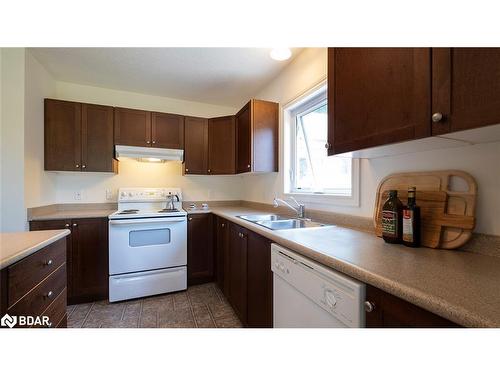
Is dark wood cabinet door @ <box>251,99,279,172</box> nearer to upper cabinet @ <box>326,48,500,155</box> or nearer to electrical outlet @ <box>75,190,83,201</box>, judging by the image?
upper cabinet @ <box>326,48,500,155</box>

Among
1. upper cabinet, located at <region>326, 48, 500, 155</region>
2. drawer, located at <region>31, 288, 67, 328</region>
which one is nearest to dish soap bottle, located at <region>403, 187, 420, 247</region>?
upper cabinet, located at <region>326, 48, 500, 155</region>

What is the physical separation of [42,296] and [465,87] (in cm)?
203

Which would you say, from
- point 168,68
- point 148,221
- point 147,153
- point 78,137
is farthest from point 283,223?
point 78,137

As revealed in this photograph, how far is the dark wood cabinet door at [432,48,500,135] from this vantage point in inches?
25.2

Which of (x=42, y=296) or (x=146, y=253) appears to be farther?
(x=146, y=253)

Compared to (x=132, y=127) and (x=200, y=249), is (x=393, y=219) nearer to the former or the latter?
(x=200, y=249)

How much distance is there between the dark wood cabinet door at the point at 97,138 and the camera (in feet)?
8.07

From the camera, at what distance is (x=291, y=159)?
93.1 inches

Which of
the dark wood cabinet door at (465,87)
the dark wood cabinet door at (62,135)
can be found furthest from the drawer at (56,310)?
the dark wood cabinet door at (465,87)

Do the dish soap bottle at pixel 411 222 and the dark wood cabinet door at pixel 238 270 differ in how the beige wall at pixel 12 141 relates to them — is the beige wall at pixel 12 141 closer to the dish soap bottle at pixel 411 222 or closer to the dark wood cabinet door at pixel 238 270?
the dark wood cabinet door at pixel 238 270

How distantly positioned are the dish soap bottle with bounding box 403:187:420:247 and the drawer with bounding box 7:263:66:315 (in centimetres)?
177

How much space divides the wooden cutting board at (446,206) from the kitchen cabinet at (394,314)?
1.69ft
